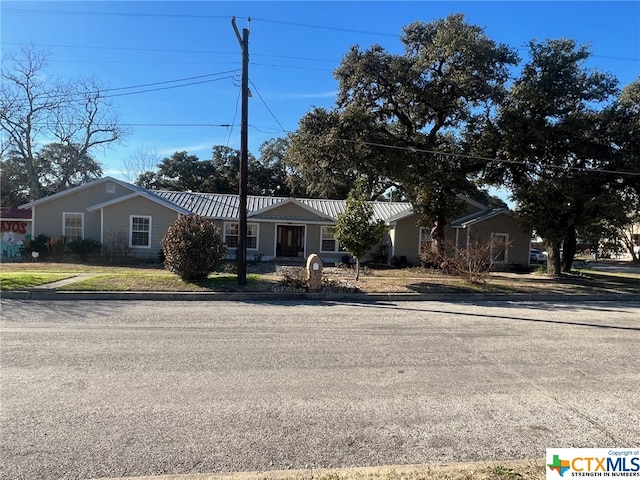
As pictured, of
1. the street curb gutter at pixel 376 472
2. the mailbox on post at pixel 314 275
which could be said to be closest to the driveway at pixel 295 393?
the street curb gutter at pixel 376 472

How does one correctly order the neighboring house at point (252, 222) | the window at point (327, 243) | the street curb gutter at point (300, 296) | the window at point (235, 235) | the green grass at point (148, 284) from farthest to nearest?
the window at point (327, 243)
the window at point (235, 235)
the neighboring house at point (252, 222)
the green grass at point (148, 284)
the street curb gutter at point (300, 296)

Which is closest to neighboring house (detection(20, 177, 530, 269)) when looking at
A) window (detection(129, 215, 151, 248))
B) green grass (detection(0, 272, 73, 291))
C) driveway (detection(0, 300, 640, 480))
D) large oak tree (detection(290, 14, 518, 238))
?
window (detection(129, 215, 151, 248))

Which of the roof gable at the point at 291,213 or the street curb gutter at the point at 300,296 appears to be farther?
the roof gable at the point at 291,213

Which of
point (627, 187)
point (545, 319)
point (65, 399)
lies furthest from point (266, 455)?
point (627, 187)

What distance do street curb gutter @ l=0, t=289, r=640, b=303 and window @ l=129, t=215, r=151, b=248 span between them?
1229 centimetres

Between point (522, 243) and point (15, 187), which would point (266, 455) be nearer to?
point (522, 243)

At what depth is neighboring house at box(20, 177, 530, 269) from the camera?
24.0m

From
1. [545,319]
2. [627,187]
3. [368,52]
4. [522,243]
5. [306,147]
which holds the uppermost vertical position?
[368,52]

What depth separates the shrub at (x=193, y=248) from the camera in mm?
13812

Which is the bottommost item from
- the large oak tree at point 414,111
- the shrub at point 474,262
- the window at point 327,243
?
the shrub at point 474,262

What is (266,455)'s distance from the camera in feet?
11.3

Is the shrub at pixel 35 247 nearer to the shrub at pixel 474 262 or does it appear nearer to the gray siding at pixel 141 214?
the gray siding at pixel 141 214

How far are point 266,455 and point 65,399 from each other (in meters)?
2.40

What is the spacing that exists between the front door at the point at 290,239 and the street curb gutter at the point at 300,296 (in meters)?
14.6
